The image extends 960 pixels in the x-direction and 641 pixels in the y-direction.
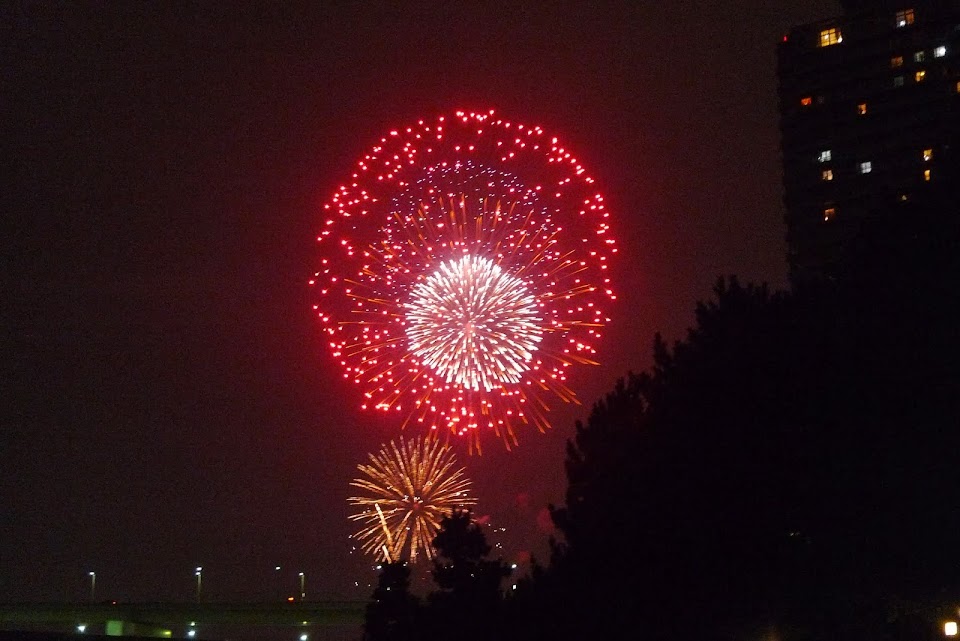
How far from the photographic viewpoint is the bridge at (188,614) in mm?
90188

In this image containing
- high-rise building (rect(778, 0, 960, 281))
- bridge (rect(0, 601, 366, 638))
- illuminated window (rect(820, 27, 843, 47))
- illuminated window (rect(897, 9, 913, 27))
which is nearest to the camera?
bridge (rect(0, 601, 366, 638))

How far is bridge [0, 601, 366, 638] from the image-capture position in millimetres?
90188

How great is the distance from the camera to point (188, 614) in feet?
300

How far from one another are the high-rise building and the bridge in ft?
148

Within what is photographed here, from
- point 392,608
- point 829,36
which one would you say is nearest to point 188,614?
point 392,608

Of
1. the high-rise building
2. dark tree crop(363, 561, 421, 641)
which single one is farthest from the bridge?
dark tree crop(363, 561, 421, 641)

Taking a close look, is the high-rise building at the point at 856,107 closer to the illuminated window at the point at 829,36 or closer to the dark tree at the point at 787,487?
the illuminated window at the point at 829,36

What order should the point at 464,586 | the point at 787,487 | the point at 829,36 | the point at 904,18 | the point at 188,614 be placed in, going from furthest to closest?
1. the point at 829,36
2. the point at 904,18
3. the point at 188,614
4. the point at 464,586
5. the point at 787,487

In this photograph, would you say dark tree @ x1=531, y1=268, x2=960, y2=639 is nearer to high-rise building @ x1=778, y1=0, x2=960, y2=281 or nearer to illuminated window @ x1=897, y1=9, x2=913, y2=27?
high-rise building @ x1=778, y1=0, x2=960, y2=281

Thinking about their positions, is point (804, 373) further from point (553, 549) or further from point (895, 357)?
point (553, 549)

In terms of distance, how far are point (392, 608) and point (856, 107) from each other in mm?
94009

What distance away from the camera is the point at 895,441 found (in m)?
29.8

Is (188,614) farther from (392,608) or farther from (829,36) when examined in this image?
(829,36)

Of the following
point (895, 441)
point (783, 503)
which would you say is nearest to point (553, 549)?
point (783, 503)
